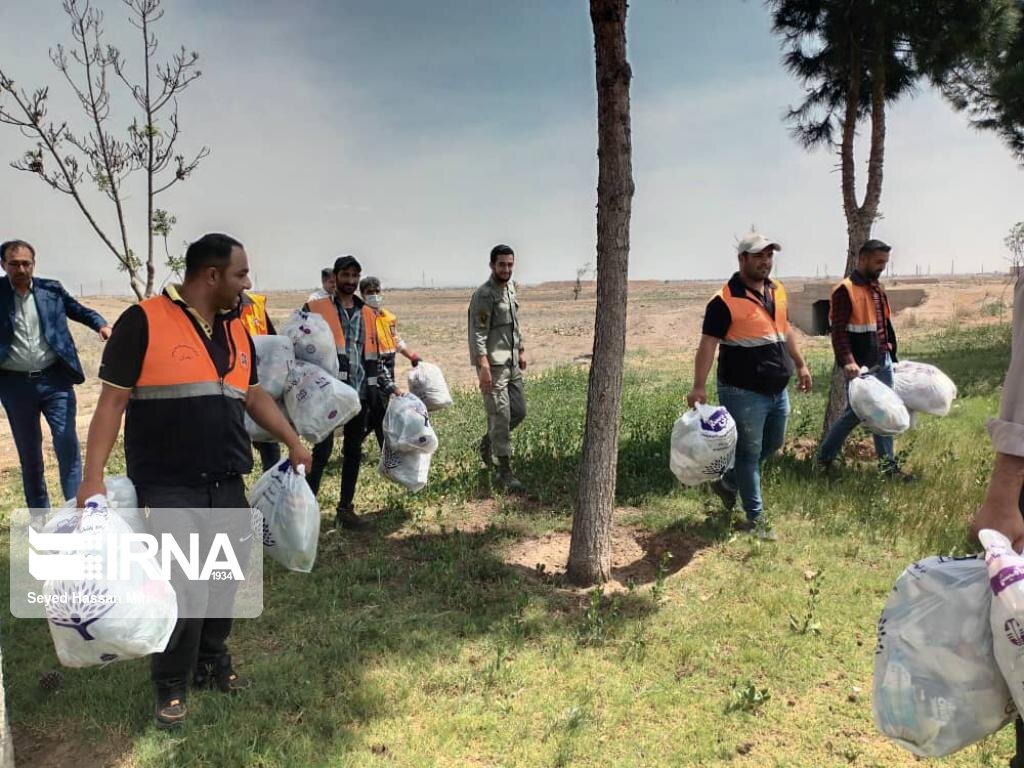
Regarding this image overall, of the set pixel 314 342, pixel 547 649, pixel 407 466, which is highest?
pixel 314 342

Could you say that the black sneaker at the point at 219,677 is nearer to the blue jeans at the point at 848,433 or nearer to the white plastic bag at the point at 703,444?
the white plastic bag at the point at 703,444

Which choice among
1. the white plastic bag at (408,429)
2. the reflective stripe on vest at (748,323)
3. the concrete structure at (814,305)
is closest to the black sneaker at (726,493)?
the reflective stripe on vest at (748,323)

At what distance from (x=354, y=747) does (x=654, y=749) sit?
1097 mm

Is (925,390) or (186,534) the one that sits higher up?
(925,390)

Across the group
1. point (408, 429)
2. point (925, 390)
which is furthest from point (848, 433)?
point (408, 429)

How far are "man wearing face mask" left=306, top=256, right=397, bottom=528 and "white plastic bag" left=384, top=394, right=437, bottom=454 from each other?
26 centimetres

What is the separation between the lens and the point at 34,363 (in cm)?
417

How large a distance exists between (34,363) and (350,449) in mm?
1978

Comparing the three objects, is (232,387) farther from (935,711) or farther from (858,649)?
(858,649)

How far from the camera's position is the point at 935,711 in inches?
64.2

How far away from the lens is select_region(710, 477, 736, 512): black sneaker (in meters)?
4.47

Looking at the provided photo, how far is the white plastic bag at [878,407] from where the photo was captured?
15.0ft

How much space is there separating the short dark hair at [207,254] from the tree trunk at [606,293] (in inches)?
70.3

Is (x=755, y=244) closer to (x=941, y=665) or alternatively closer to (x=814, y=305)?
(x=941, y=665)
